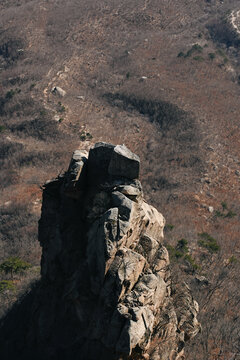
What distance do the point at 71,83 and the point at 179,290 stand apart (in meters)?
70.9

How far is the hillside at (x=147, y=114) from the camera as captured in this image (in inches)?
1672

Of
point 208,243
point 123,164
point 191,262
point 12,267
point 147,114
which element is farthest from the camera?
point 147,114

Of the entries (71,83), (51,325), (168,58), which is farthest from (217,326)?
(168,58)

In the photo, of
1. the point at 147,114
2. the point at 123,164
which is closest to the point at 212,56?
the point at 147,114

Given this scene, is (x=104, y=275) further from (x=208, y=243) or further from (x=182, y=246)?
(x=208, y=243)

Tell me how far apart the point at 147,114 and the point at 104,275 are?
6319 cm

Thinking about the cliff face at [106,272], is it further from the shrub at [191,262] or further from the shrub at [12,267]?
the shrub at [12,267]

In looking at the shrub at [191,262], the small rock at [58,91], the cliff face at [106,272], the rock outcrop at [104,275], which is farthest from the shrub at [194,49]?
the rock outcrop at [104,275]

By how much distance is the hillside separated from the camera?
4247cm

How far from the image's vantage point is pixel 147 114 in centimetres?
7756

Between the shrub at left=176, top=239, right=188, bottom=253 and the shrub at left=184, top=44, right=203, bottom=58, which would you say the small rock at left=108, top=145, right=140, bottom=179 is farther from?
the shrub at left=184, top=44, right=203, bottom=58

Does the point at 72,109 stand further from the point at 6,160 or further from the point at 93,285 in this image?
the point at 93,285

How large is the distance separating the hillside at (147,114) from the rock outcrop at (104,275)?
710cm

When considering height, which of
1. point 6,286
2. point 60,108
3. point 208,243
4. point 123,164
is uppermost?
point 123,164
